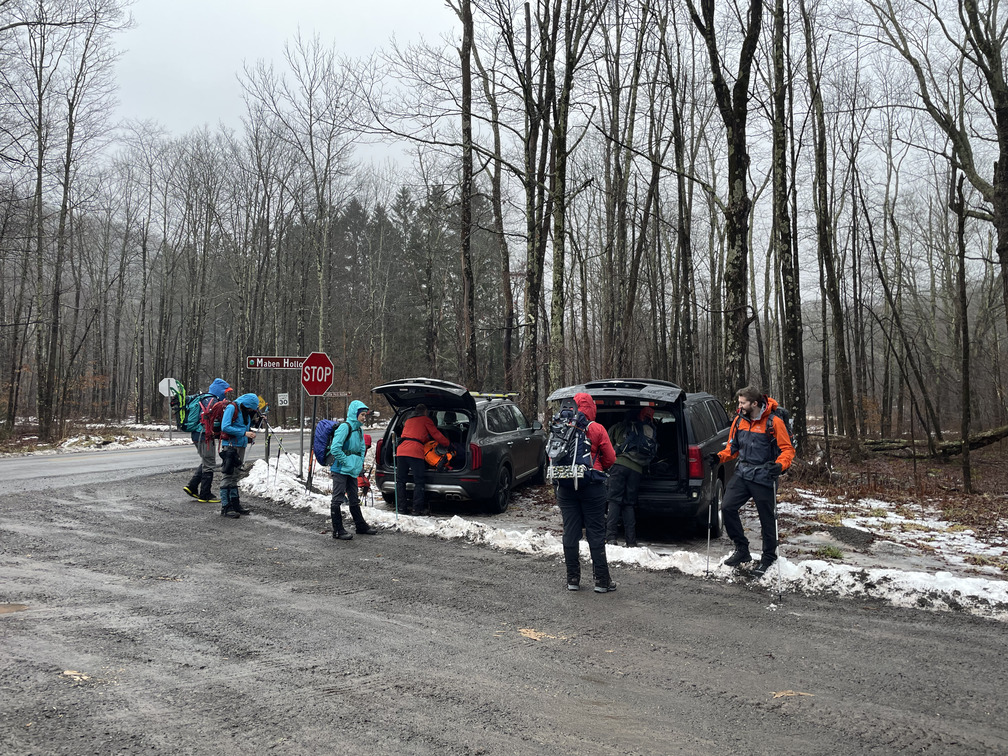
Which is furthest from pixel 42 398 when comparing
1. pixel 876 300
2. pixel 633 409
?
pixel 876 300

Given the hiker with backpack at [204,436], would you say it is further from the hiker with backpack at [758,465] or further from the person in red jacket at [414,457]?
the hiker with backpack at [758,465]

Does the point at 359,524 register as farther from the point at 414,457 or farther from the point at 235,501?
the point at 235,501

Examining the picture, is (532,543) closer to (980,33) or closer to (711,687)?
(711,687)

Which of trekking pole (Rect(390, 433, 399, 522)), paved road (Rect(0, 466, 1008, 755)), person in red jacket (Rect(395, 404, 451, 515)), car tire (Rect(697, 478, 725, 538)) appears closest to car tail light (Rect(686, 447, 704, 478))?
car tire (Rect(697, 478, 725, 538))

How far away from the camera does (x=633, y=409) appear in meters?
8.84

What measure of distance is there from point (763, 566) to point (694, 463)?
203 centimetres

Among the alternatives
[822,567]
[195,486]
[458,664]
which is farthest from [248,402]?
[822,567]

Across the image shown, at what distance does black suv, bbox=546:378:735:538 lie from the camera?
8.64m

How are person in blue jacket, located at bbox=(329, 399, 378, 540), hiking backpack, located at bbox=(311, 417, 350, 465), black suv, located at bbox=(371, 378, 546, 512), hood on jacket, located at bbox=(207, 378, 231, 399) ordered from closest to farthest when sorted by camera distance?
1. person in blue jacket, located at bbox=(329, 399, 378, 540)
2. hiking backpack, located at bbox=(311, 417, 350, 465)
3. black suv, located at bbox=(371, 378, 546, 512)
4. hood on jacket, located at bbox=(207, 378, 231, 399)

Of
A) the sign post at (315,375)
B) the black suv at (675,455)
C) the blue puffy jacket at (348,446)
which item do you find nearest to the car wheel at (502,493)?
the black suv at (675,455)

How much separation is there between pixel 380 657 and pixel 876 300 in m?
49.3

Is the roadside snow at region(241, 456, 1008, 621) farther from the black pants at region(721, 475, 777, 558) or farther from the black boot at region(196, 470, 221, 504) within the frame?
the black boot at region(196, 470, 221, 504)

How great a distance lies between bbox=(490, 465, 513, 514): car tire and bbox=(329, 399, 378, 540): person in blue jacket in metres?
2.42

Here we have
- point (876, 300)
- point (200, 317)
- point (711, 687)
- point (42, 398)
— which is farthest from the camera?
point (876, 300)
